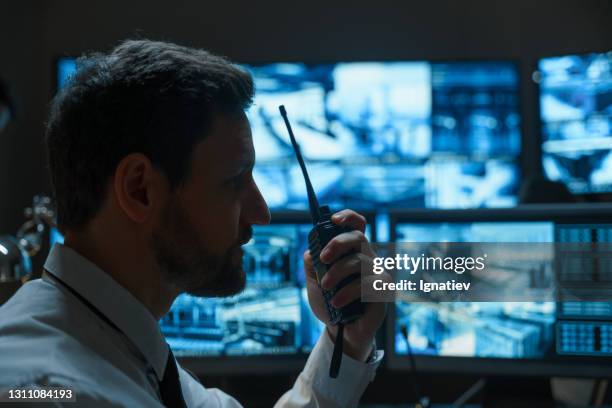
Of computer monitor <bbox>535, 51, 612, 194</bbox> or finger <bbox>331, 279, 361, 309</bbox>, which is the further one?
computer monitor <bbox>535, 51, 612, 194</bbox>

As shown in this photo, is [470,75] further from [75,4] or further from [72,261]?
[72,261]

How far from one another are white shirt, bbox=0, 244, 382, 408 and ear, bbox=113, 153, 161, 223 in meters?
0.08

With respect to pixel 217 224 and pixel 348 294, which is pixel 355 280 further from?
pixel 217 224

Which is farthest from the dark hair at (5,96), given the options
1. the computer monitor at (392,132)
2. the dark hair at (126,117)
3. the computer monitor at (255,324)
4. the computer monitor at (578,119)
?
the computer monitor at (578,119)

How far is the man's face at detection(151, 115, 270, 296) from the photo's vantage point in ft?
2.72

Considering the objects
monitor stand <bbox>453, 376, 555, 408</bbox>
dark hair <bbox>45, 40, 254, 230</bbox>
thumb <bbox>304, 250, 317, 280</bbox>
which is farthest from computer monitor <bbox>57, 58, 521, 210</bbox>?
dark hair <bbox>45, 40, 254, 230</bbox>

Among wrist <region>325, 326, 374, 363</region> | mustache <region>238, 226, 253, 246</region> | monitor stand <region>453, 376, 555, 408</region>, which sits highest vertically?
mustache <region>238, 226, 253, 246</region>

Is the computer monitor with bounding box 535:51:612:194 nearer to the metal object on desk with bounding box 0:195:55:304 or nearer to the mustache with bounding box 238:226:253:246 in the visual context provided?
the metal object on desk with bounding box 0:195:55:304

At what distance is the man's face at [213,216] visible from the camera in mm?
829

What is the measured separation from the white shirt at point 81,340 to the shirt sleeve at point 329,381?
0.26 m

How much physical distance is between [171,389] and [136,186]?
25 centimetres

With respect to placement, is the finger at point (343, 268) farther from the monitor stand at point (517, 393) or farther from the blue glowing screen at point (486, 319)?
the monitor stand at point (517, 393)

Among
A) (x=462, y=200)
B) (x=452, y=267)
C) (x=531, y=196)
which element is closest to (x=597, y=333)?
(x=452, y=267)

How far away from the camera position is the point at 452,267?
117 centimetres
